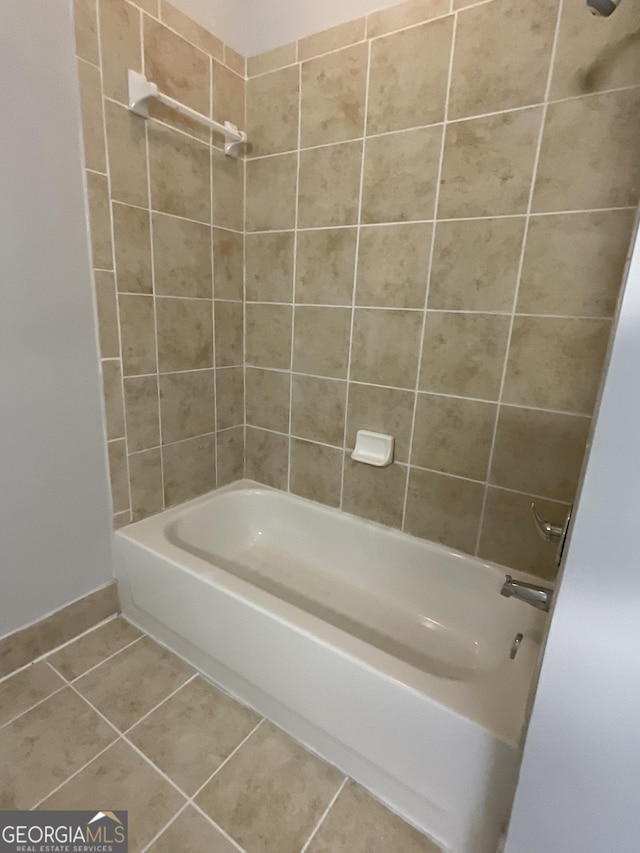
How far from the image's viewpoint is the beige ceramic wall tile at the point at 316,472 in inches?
68.3

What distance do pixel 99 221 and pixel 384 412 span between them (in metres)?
1.12

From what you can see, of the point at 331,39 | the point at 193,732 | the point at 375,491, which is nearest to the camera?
the point at 193,732

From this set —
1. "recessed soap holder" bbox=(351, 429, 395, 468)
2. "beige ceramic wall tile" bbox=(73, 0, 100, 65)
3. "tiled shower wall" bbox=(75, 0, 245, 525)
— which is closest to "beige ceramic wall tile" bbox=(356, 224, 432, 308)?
"recessed soap holder" bbox=(351, 429, 395, 468)

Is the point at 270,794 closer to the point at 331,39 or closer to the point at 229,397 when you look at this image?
the point at 229,397

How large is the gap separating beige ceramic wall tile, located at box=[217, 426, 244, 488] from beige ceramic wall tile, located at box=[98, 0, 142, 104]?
1.22m

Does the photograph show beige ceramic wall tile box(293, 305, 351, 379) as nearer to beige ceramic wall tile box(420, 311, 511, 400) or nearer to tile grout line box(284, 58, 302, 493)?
tile grout line box(284, 58, 302, 493)

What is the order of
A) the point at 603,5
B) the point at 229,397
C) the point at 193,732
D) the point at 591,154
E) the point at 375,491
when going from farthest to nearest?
1. the point at 229,397
2. the point at 375,491
3. the point at 193,732
4. the point at 591,154
5. the point at 603,5

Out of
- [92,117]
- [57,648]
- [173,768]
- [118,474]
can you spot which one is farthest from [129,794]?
[92,117]

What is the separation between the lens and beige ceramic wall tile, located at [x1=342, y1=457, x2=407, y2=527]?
1.59 m

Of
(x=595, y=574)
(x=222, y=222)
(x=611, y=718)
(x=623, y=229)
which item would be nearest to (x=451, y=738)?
(x=611, y=718)

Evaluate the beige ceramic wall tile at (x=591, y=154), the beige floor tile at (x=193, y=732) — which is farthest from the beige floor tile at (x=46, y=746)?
the beige ceramic wall tile at (x=591, y=154)

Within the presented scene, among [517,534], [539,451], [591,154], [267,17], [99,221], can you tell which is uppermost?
[267,17]

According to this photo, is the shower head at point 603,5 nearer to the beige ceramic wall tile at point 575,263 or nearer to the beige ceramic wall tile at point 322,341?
the beige ceramic wall tile at point 575,263

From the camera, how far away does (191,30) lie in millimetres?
1414
